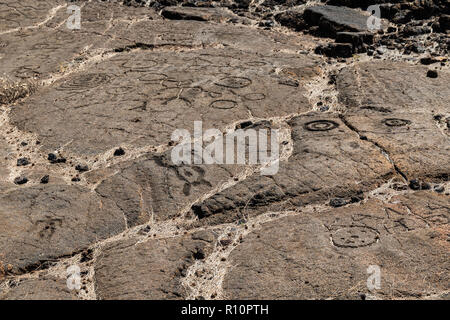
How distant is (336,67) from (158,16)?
215cm

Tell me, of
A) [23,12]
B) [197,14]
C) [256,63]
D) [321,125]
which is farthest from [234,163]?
[23,12]

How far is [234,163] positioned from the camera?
3.35 metres

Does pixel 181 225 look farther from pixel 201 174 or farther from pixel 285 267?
pixel 285 267

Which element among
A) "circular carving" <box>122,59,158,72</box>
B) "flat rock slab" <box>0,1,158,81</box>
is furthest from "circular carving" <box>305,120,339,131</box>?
"flat rock slab" <box>0,1,158,81</box>

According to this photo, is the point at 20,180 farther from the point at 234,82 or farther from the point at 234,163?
the point at 234,82

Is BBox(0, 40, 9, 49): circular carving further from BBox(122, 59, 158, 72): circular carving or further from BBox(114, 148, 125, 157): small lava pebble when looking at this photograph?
BBox(114, 148, 125, 157): small lava pebble

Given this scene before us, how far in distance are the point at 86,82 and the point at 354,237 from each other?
261cm

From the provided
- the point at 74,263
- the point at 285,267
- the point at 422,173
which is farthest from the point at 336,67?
the point at 74,263

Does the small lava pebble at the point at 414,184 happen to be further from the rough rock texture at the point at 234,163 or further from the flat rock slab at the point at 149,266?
the flat rock slab at the point at 149,266

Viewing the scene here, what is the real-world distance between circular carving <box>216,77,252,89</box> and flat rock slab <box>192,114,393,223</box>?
974 mm

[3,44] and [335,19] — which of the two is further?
[3,44]

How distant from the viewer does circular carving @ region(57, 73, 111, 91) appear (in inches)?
175

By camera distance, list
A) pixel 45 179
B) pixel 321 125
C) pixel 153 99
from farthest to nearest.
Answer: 1. pixel 153 99
2. pixel 321 125
3. pixel 45 179

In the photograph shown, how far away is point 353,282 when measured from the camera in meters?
2.46
